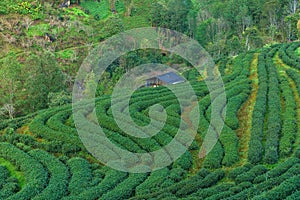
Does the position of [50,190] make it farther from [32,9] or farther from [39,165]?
[32,9]

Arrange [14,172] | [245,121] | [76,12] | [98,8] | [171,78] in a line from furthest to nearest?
[98,8] < [76,12] < [171,78] < [245,121] < [14,172]

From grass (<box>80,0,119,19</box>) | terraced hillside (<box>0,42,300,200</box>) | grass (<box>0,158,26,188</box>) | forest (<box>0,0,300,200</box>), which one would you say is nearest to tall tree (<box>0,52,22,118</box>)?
forest (<box>0,0,300,200</box>)

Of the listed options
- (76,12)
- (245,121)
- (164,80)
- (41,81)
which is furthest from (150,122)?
(76,12)

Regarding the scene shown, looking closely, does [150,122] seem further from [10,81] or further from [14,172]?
[10,81]

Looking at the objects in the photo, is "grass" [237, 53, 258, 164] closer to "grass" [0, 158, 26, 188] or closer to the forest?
the forest

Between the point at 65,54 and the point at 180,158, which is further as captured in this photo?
the point at 65,54

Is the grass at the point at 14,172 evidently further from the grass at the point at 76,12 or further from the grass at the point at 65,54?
the grass at the point at 76,12

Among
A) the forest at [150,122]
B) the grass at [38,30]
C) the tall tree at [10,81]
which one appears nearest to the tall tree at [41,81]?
the forest at [150,122]

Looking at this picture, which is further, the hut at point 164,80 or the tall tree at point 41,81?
the hut at point 164,80
